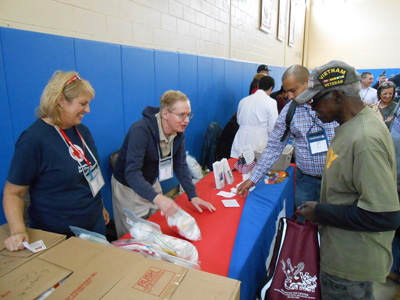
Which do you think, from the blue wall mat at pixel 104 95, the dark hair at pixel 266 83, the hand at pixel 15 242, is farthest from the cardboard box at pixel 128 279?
the dark hair at pixel 266 83

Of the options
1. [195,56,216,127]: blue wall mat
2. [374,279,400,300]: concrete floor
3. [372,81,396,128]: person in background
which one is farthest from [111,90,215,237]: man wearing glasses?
[372,81,396,128]: person in background

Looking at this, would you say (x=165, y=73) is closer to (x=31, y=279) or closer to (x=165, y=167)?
(x=165, y=167)

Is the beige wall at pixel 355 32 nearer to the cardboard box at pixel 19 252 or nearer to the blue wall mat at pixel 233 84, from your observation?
the blue wall mat at pixel 233 84

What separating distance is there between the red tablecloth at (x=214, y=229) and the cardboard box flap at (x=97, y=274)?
455mm

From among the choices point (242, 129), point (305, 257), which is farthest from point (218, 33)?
point (305, 257)

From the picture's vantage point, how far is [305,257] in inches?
48.1

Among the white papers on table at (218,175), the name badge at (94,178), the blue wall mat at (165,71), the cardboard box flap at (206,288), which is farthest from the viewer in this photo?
the blue wall mat at (165,71)

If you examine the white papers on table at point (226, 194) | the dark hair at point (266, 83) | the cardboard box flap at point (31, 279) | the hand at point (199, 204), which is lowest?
the white papers on table at point (226, 194)

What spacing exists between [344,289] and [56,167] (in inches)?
53.0

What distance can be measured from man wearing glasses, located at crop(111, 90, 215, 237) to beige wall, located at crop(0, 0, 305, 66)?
96 centimetres

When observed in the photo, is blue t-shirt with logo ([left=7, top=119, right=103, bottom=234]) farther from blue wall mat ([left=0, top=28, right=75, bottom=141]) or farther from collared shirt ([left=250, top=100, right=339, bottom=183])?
collared shirt ([left=250, top=100, right=339, bottom=183])

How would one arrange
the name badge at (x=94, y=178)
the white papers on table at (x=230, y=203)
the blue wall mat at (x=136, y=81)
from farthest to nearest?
1. the blue wall mat at (x=136, y=81)
2. the white papers on table at (x=230, y=203)
3. the name badge at (x=94, y=178)

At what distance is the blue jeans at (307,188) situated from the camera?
184 centimetres

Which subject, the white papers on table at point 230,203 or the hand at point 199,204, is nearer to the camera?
the hand at point 199,204
